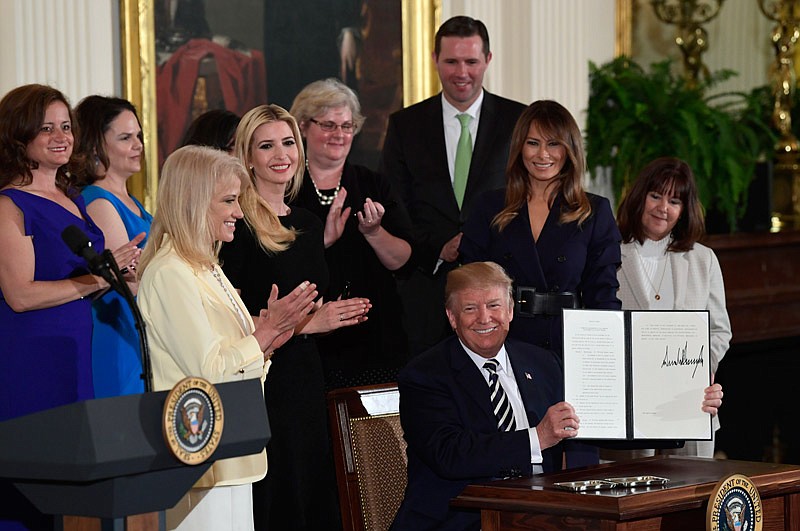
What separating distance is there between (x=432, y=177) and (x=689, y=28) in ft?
22.1

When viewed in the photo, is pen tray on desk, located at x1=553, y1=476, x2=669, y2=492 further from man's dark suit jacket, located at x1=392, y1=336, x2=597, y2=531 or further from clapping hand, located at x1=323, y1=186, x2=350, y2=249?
clapping hand, located at x1=323, y1=186, x2=350, y2=249

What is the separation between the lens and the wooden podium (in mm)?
3283

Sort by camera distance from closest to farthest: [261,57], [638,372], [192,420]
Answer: [192,420]
[638,372]
[261,57]

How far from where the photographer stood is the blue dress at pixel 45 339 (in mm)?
4414

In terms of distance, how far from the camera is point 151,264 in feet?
12.2

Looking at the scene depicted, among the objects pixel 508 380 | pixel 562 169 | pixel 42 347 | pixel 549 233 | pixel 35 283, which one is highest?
pixel 562 169

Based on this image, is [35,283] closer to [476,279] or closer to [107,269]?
[476,279]

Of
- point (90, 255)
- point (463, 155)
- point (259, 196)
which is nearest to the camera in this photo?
point (90, 255)

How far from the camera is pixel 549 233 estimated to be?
4.99 metres

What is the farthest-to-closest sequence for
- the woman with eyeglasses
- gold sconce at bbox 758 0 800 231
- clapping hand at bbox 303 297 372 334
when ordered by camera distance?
1. gold sconce at bbox 758 0 800 231
2. the woman with eyeglasses
3. clapping hand at bbox 303 297 372 334

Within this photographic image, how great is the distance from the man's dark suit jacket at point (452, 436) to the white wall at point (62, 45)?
314 cm

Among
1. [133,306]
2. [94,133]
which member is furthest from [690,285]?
[133,306]

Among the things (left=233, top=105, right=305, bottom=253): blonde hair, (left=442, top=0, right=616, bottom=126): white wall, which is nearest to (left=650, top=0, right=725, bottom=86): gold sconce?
(left=442, top=0, right=616, bottom=126): white wall

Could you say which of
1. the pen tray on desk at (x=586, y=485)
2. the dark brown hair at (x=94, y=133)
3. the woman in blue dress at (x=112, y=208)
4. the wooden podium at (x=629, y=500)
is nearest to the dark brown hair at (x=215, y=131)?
the woman in blue dress at (x=112, y=208)
